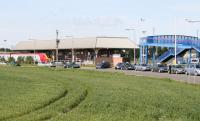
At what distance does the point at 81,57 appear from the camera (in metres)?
137

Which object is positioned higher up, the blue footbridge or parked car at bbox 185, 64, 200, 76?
the blue footbridge

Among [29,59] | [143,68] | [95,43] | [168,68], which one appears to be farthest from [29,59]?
[168,68]

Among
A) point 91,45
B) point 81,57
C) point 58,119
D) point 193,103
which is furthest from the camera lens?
point 81,57

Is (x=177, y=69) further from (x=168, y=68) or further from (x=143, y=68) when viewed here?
(x=143, y=68)

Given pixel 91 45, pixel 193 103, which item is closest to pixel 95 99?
pixel 193 103

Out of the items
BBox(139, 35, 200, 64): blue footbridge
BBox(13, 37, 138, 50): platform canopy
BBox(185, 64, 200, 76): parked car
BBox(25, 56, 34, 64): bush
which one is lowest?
BBox(185, 64, 200, 76): parked car

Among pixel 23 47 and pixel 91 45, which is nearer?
pixel 91 45

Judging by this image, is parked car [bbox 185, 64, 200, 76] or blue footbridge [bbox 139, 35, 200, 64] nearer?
parked car [bbox 185, 64, 200, 76]

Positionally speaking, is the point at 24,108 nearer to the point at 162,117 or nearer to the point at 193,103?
the point at 162,117

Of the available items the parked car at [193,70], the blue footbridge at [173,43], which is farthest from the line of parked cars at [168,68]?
the blue footbridge at [173,43]

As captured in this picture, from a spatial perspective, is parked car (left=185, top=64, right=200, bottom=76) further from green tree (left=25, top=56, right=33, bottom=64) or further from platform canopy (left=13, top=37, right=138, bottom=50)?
green tree (left=25, top=56, right=33, bottom=64)

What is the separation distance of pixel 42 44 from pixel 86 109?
418ft

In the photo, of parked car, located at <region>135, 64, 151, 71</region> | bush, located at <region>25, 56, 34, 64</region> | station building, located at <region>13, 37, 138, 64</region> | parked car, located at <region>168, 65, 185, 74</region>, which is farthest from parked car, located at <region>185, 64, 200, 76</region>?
bush, located at <region>25, 56, 34, 64</region>

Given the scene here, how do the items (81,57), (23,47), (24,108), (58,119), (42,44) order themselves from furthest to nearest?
(23,47) → (42,44) → (81,57) → (24,108) → (58,119)
